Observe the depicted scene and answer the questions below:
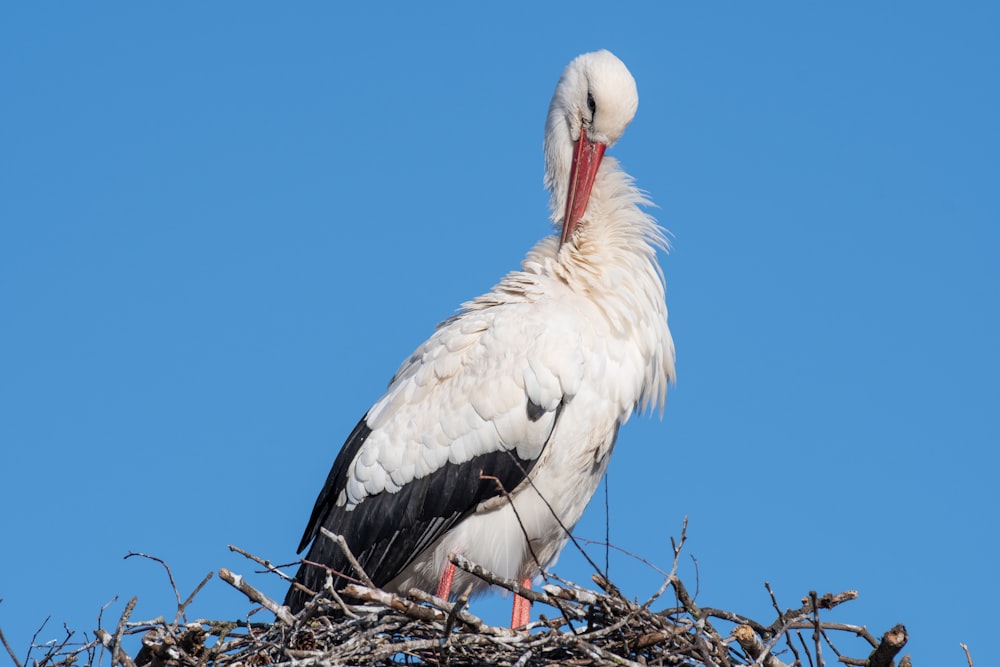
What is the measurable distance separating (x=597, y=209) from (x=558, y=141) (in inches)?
17.2

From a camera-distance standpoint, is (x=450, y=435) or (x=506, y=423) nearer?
(x=506, y=423)

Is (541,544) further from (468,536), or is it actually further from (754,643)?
(754,643)

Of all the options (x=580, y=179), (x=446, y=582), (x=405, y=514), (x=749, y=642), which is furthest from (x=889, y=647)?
(x=580, y=179)

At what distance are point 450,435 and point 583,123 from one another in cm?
182

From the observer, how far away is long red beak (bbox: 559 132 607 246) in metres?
7.19

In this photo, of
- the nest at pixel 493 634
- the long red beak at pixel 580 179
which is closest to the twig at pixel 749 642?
the nest at pixel 493 634

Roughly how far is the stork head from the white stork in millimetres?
259

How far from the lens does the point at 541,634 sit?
17.5ft

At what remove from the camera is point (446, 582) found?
6.61 m

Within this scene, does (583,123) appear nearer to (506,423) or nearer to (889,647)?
(506,423)

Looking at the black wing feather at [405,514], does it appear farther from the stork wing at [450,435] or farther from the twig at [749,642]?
the twig at [749,642]

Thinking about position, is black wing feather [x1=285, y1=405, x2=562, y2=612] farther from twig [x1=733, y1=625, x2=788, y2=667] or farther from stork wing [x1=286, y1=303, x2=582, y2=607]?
twig [x1=733, y1=625, x2=788, y2=667]

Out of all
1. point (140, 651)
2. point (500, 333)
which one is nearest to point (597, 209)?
point (500, 333)

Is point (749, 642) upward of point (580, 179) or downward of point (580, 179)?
downward
